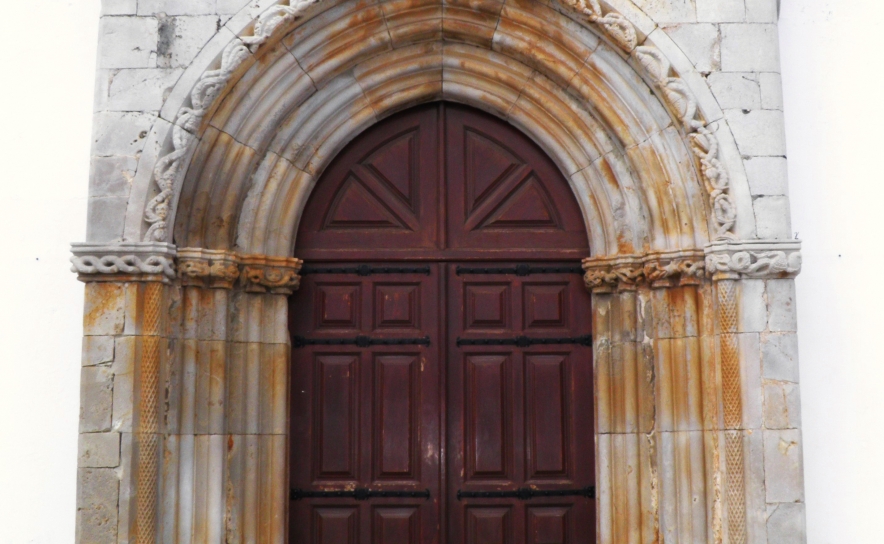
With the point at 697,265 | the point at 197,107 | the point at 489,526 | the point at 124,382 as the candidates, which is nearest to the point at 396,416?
the point at 489,526

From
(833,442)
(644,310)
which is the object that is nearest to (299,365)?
(644,310)

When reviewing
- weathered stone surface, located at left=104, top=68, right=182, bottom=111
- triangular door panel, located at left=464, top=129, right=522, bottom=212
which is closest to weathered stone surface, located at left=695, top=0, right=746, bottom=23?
triangular door panel, located at left=464, top=129, right=522, bottom=212

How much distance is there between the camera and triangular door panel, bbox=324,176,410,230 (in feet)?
20.8

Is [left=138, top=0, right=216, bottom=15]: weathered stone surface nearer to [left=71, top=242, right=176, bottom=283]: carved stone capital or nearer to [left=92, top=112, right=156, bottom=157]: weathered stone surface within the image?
[left=92, top=112, right=156, bottom=157]: weathered stone surface

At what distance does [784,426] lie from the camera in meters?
5.39

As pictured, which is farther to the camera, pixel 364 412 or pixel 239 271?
pixel 364 412

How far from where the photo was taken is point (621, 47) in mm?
5754

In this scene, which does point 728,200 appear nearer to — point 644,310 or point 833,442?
point 644,310

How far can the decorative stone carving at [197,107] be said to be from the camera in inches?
217

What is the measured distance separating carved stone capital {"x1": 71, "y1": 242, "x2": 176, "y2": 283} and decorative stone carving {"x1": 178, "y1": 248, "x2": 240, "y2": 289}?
229 mm

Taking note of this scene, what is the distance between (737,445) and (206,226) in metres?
3.25

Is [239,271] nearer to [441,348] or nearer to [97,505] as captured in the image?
[441,348]

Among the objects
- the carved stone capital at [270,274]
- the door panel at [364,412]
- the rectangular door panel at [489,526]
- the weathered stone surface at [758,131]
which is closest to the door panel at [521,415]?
the rectangular door panel at [489,526]

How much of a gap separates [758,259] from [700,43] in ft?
4.23
